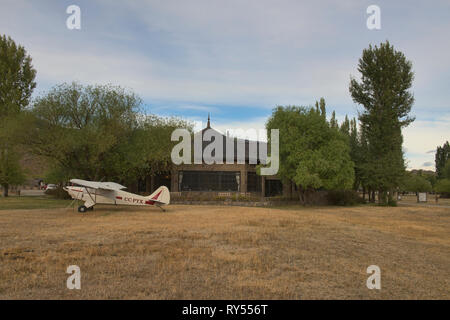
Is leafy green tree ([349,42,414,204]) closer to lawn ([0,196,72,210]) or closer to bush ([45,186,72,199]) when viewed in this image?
lawn ([0,196,72,210])

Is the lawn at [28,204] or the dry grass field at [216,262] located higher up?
the dry grass field at [216,262]

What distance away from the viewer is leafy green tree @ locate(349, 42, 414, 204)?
3684cm

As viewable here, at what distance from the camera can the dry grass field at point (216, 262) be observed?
21.4 feet

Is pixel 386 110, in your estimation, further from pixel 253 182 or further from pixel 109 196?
pixel 109 196

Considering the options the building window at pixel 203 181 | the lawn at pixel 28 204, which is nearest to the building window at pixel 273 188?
the building window at pixel 203 181

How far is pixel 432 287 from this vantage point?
7.32 meters

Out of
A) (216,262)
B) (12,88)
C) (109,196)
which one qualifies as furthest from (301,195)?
(12,88)

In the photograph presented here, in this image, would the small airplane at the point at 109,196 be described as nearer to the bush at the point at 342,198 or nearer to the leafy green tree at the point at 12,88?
the leafy green tree at the point at 12,88

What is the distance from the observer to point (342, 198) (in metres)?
39.2

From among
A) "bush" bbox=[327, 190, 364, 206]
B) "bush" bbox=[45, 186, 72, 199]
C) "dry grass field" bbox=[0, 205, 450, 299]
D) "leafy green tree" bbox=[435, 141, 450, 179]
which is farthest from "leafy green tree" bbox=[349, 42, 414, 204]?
"leafy green tree" bbox=[435, 141, 450, 179]

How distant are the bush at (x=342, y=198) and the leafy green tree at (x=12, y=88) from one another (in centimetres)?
3810

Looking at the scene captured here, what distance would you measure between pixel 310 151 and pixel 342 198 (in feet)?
35.7

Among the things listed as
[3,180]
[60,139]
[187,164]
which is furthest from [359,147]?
[3,180]
